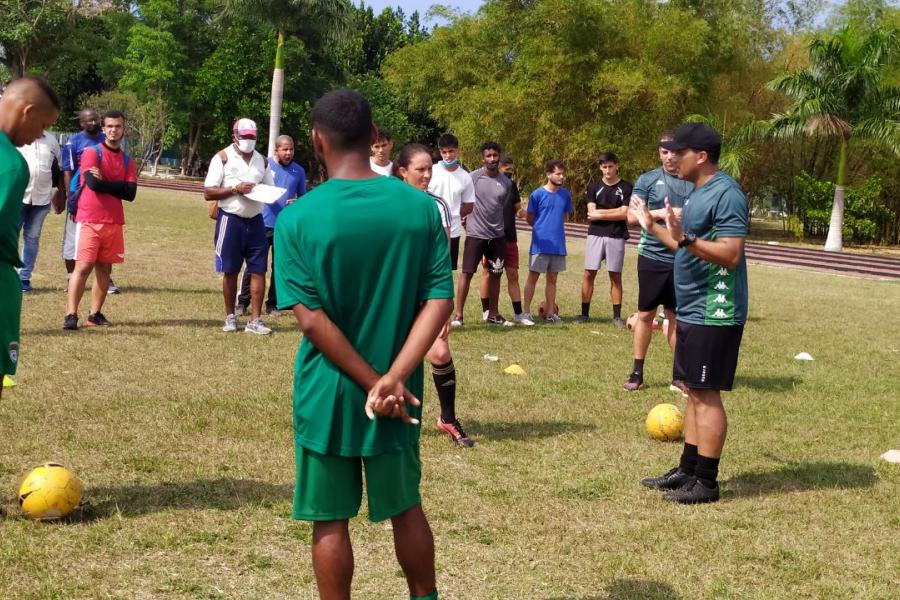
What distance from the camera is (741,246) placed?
18.3 feet

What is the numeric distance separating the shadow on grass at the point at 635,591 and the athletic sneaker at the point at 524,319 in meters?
8.15

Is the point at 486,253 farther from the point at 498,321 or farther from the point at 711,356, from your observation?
the point at 711,356

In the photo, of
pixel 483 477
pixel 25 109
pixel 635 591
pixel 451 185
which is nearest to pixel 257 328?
pixel 451 185

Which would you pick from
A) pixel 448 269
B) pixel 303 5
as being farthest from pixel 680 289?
pixel 303 5

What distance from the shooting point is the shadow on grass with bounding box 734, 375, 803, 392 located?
30.4 ft

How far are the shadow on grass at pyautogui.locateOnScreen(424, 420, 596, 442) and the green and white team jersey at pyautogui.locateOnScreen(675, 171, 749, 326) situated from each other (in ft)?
5.86

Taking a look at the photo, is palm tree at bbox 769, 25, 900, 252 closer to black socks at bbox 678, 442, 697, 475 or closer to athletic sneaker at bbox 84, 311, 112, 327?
athletic sneaker at bbox 84, 311, 112, 327

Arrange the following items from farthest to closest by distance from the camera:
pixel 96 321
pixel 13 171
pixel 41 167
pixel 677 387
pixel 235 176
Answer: pixel 41 167 < pixel 96 321 < pixel 235 176 < pixel 677 387 < pixel 13 171

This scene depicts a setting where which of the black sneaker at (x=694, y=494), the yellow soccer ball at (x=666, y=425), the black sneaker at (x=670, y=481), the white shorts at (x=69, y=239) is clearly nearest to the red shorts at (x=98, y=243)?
the white shorts at (x=69, y=239)

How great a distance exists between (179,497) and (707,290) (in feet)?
10.9

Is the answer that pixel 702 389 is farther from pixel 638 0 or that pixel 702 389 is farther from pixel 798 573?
pixel 638 0

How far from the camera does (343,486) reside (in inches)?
133

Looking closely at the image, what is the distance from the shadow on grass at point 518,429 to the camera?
712cm

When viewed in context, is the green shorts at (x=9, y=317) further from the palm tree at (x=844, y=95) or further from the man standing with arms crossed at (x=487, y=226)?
the palm tree at (x=844, y=95)
